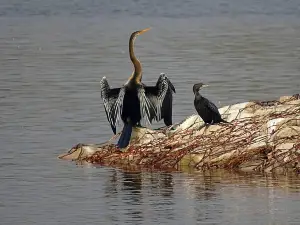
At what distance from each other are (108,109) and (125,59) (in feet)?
38.7

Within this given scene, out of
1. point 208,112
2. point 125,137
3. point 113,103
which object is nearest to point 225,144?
point 208,112

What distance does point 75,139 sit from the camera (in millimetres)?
16562

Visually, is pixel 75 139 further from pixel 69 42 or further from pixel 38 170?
pixel 69 42

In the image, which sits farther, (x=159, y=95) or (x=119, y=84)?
(x=119, y=84)

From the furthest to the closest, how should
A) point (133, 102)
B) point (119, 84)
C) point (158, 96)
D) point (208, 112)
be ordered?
point (119, 84) < point (158, 96) < point (133, 102) < point (208, 112)

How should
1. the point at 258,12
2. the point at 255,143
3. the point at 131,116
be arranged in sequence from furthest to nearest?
the point at 258,12 < the point at 131,116 < the point at 255,143

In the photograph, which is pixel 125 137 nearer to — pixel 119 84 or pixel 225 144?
pixel 225 144

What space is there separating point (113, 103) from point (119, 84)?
23.6 feet

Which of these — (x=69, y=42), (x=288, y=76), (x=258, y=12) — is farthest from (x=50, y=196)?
(x=258, y=12)

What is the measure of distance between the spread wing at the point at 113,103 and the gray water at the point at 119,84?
609mm

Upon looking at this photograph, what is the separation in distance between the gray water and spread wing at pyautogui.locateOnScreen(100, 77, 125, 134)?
0.61m

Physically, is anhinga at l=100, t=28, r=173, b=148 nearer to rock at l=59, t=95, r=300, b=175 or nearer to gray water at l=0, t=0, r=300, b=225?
rock at l=59, t=95, r=300, b=175

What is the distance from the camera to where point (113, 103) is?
1587cm

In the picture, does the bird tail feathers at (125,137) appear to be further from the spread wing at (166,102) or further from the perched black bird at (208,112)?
the perched black bird at (208,112)
